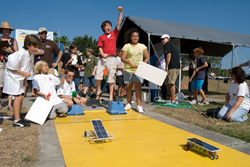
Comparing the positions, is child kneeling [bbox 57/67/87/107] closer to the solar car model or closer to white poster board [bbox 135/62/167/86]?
white poster board [bbox 135/62/167/86]

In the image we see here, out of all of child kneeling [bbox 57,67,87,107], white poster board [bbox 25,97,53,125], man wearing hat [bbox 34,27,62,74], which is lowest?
white poster board [bbox 25,97,53,125]

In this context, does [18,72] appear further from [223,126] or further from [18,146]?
[223,126]

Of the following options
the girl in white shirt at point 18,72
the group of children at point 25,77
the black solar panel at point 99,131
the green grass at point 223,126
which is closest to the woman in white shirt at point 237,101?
the green grass at point 223,126

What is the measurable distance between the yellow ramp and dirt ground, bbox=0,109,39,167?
351mm

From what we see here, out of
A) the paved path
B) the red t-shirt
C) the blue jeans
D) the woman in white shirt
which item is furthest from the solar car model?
the red t-shirt

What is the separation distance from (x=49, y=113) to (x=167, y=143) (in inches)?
94.3

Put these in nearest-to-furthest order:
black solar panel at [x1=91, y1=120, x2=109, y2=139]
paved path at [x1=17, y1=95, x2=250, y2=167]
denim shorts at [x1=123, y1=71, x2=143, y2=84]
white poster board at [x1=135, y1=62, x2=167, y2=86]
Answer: paved path at [x1=17, y1=95, x2=250, y2=167] < black solar panel at [x1=91, y1=120, x2=109, y2=139] < white poster board at [x1=135, y1=62, x2=167, y2=86] < denim shorts at [x1=123, y1=71, x2=143, y2=84]

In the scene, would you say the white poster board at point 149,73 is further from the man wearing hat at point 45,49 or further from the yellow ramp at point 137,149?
the man wearing hat at point 45,49

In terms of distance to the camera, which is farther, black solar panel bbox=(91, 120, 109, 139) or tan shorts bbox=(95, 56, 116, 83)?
tan shorts bbox=(95, 56, 116, 83)

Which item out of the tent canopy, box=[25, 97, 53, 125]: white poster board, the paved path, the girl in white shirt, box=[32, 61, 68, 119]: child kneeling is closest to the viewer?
the paved path

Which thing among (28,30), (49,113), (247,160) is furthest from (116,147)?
(28,30)

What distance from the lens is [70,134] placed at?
10.3 feet

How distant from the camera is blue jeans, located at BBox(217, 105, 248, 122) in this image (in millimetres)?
4305

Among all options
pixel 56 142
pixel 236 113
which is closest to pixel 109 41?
pixel 56 142
